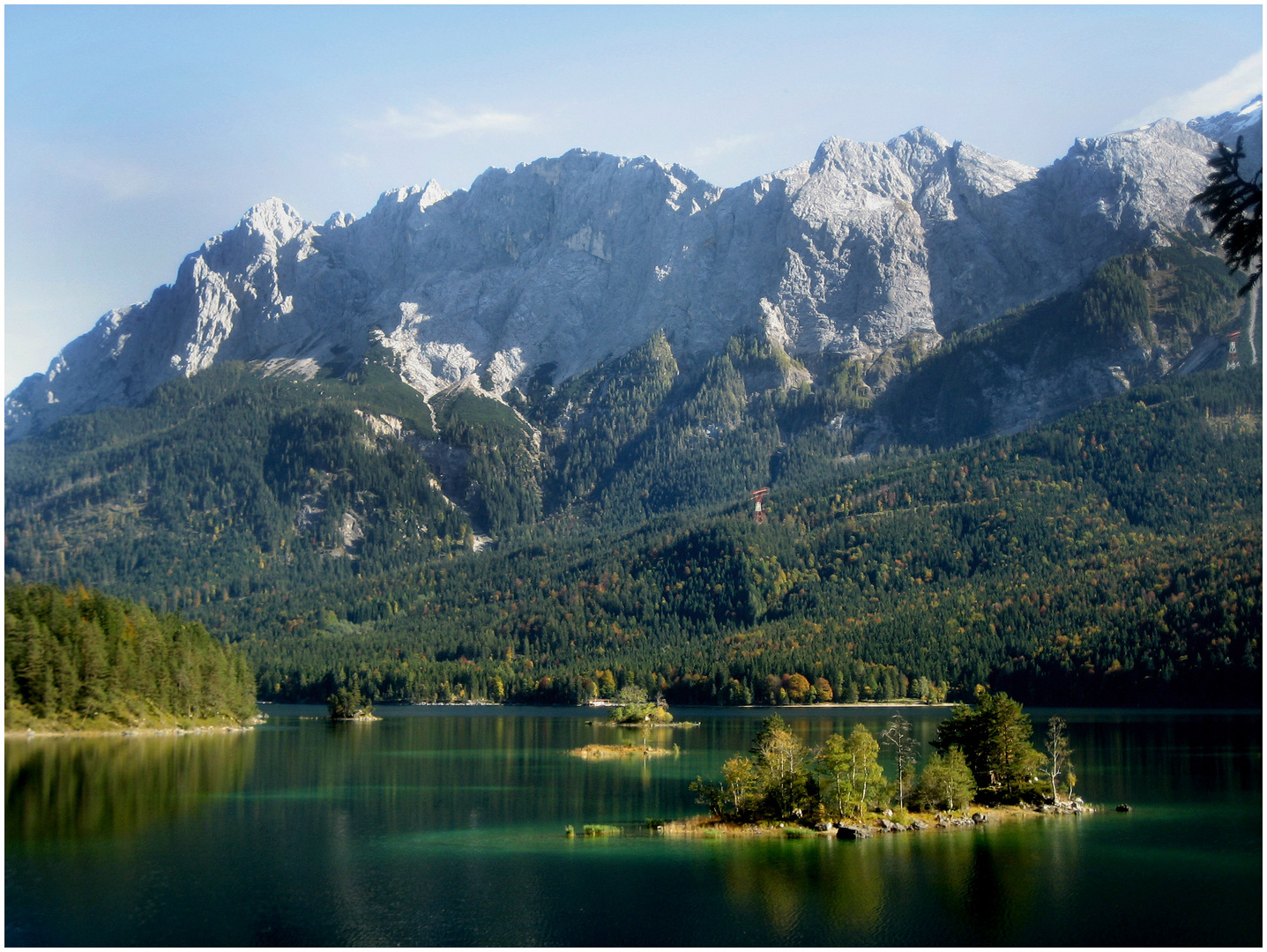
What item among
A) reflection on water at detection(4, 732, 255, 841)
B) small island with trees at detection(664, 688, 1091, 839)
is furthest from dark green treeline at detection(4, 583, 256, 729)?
small island with trees at detection(664, 688, 1091, 839)

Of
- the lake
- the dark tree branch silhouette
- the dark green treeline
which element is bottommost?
the lake

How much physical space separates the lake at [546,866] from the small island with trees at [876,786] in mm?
3230

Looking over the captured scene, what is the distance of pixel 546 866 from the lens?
67625 millimetres

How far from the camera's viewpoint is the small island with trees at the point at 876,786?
259 ft

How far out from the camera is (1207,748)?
131500 mm

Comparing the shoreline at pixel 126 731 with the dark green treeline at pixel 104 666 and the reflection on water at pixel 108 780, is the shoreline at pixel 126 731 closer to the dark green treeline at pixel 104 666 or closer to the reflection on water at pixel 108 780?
the dark green treeline at pixel 104 666

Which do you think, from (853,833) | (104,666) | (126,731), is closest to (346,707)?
(126,731)

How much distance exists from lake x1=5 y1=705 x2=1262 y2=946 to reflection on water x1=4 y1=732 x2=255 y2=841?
0.37 m

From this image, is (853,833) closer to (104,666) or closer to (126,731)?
(104,666)

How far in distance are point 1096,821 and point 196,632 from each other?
4741 inches

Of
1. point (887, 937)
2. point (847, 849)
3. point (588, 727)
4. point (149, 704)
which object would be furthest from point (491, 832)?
point (588, 727)

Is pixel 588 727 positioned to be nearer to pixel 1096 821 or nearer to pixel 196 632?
pixel 196 632

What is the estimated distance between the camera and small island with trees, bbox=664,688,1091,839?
79062 millimetres

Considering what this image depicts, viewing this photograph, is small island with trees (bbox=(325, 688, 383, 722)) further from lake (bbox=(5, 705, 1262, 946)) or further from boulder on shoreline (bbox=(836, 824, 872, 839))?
boulder on shoreline (bbox=(836, 824, 872, 839))
